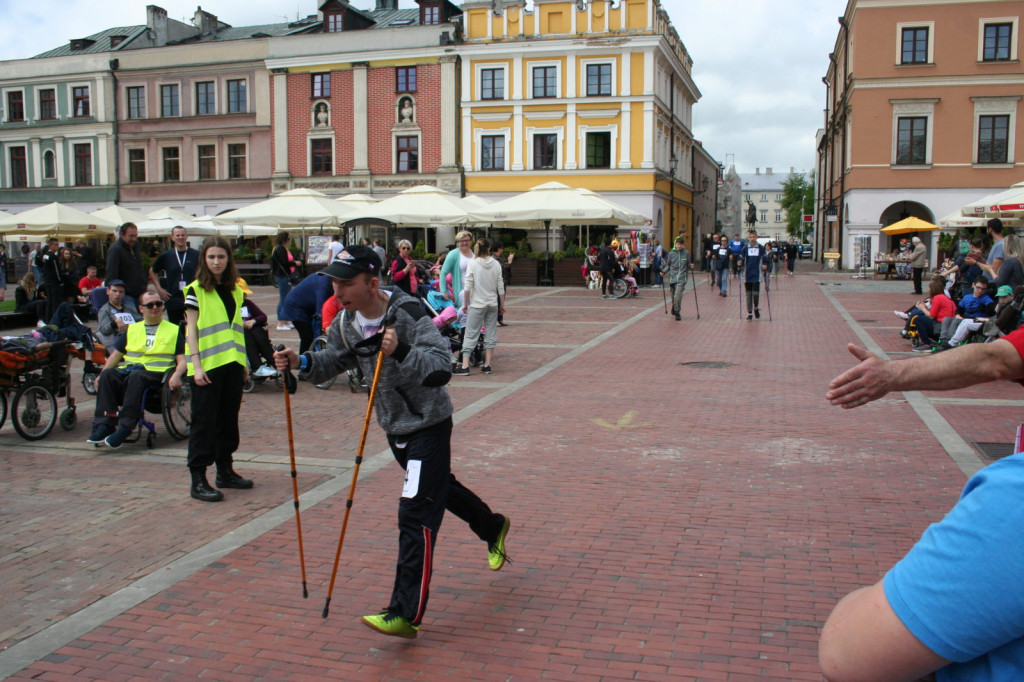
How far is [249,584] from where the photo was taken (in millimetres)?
4719

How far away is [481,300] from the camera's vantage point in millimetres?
11805

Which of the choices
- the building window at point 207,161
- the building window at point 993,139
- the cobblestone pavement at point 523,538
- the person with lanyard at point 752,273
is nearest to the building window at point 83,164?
the building window at point 207,161

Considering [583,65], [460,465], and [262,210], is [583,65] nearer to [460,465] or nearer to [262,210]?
[262,210]

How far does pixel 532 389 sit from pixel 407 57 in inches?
1351

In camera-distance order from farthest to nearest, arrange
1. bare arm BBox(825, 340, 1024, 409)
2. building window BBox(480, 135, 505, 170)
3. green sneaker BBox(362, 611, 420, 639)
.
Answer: building window BBox(480, 135, 505, 170) → green sneaker BBox(362, 611, 420, 639) → bare arm BBox(825, 340, 1024, 409)

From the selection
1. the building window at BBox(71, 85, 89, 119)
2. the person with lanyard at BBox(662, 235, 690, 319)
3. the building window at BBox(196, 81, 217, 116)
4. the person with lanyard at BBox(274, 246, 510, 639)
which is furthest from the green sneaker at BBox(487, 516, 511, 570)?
the building window at BBox(71, 85, 89, 119)

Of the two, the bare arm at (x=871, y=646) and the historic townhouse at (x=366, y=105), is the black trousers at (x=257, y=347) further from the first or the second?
the historic townhouse at (x=366, y=105)

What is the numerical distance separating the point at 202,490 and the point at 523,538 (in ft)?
7.95

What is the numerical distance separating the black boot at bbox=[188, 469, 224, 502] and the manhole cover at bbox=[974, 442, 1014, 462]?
5.95m

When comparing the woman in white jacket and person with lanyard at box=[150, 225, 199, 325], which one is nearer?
person with lanyard at box=[150, 225, 199, 325]

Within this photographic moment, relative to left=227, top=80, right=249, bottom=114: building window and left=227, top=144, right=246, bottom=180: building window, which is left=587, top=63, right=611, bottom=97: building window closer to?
left=227, top=80, right=249, bottom=114: building window

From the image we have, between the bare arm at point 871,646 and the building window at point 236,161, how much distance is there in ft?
151

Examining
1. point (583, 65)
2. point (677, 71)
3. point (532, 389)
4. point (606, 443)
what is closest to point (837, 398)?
point (606, 443)

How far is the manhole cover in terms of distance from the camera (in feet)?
23.4
